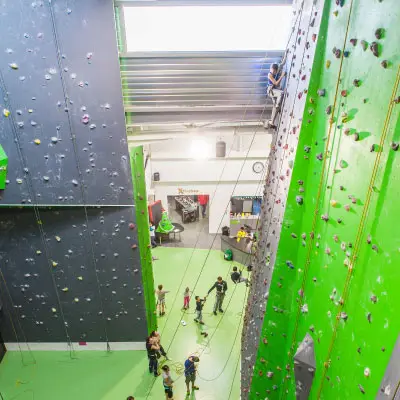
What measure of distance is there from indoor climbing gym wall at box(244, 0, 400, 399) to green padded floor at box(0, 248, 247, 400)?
8.29 feet

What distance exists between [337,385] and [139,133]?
4034 mm

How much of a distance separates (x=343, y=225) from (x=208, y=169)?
7244 millimetres

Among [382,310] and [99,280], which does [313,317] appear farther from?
[99,280]

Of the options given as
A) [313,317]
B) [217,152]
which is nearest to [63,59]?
[313,317]

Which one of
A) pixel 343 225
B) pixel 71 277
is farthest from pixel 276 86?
pixel 71 277

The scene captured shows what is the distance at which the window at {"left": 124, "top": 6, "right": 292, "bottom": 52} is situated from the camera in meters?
3.41

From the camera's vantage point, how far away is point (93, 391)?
492 cm

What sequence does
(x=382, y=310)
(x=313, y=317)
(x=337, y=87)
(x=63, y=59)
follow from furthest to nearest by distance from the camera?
(x=63, y=59)
(x=313, y=317)
(x=337, y=87)
(x=382, y=310)

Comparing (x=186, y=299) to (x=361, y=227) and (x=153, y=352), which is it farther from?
(x=361, y=227)

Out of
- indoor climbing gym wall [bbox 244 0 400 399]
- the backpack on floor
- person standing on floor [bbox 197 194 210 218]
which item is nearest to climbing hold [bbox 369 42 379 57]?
indoor climbing gym wall [bbox 244 0 400 399]

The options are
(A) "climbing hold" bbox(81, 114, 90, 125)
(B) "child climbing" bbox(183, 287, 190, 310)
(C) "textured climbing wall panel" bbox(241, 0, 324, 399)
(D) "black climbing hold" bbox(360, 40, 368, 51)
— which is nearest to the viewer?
(D) "black climbing hold" bbox(360, 40, 368, 51)

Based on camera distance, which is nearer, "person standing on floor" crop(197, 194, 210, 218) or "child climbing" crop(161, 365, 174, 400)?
"child climbing" crop(161, 365, 174, 400)

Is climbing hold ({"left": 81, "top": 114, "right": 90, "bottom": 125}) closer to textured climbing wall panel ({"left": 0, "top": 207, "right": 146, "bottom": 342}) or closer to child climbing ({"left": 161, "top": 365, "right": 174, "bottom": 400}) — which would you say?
textured climbing wall panel ({"left": 0, "top": 207, "right": 146, "bottom": 342})

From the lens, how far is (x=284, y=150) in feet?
9.25
